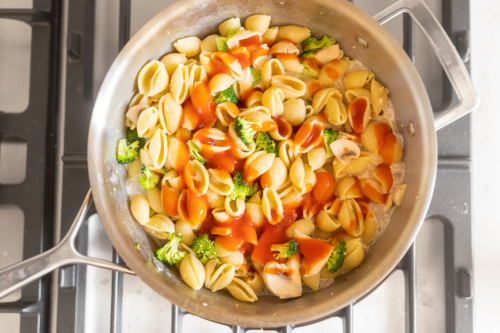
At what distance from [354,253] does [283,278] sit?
22 cm

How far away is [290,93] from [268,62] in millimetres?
122

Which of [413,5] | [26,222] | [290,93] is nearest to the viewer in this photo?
[413,5]

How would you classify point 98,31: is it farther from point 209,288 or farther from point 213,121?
point 209,288

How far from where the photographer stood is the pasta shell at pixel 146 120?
3.42 feet

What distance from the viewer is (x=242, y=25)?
1138 mm

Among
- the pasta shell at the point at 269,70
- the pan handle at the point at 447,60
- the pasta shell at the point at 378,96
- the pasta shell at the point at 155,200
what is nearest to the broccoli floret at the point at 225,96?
the pasta shell at the point at 269,70

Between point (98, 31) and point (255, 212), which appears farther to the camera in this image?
point (98, 31)

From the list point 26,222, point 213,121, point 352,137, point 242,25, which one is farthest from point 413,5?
point 26,222

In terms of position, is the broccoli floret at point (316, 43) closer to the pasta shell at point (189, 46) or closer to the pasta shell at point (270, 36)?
the pasta shell at point (270, 36)

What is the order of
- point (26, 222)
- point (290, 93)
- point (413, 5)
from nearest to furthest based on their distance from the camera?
1. point (413, 5)
2. point (290, 93)
3. point (26, 222)

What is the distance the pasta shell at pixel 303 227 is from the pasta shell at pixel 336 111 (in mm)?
322

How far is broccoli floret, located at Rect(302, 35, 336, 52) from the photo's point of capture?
43.6 inches

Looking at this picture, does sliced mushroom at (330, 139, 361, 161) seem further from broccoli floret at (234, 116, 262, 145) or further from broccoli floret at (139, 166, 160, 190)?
broccoli floret at (139, 166, 160, 190)

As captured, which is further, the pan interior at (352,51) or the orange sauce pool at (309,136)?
the orange sauce pool at (309,136)
